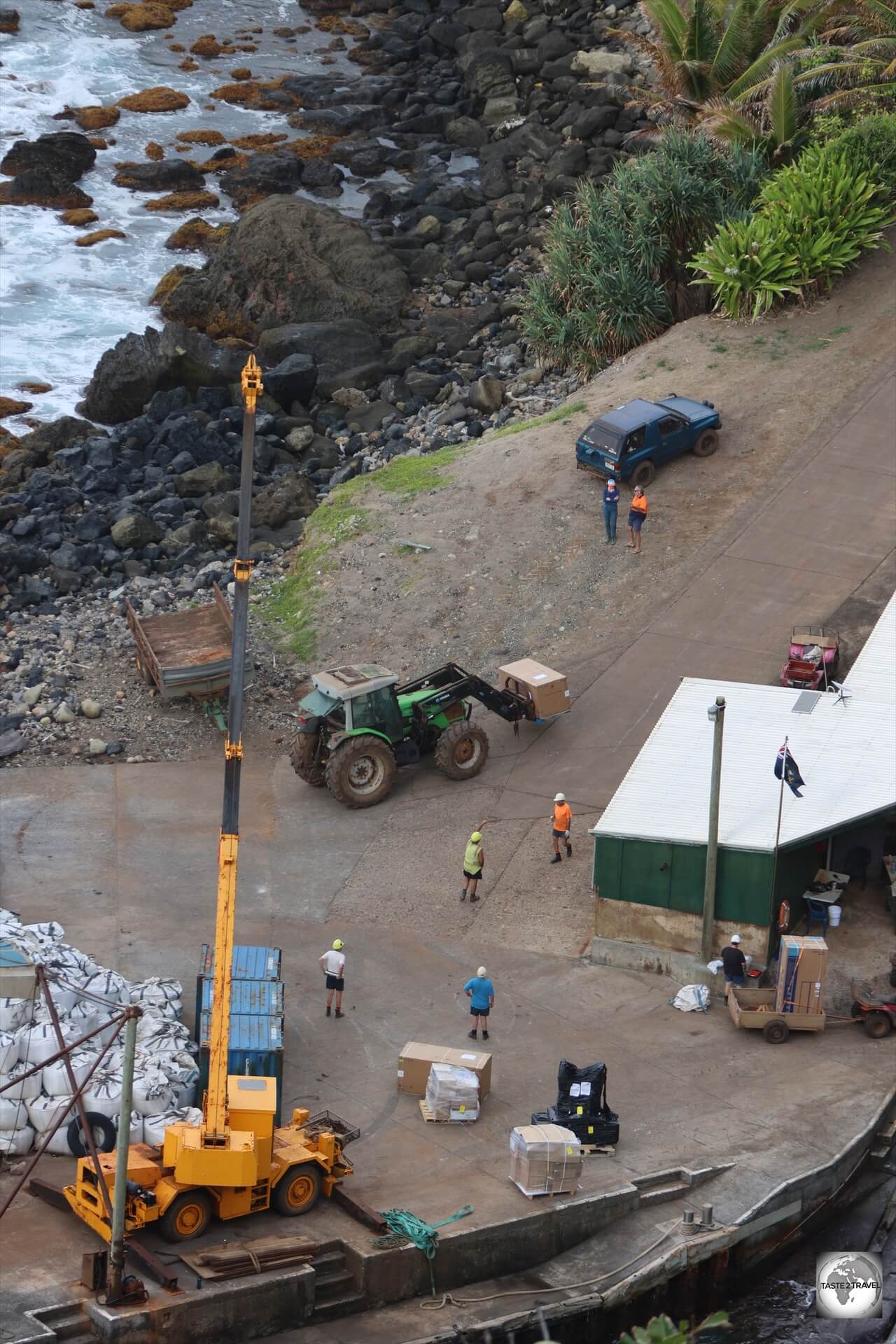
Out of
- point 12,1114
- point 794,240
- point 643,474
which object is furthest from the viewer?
point 794,240

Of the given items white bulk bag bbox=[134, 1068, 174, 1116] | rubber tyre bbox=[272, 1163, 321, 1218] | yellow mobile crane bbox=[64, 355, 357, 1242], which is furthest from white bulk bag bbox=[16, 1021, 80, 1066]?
rubber tyre bbox=[272, 1163, 321, 1218]

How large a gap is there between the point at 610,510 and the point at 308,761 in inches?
334

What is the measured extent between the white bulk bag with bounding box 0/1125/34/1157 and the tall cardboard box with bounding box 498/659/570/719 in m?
12.4

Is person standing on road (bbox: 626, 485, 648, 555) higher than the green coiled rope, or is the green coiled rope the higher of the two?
person standing on road (bbox: 626, 485, 648, 555)

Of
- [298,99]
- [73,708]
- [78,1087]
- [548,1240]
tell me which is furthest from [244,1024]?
[298,99]

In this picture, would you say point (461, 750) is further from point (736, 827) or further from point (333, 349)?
point (333, 349)

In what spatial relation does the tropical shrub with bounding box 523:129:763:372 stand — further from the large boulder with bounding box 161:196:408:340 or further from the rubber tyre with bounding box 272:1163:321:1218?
the rubber tyre with bounding box 272:1163:321:1218

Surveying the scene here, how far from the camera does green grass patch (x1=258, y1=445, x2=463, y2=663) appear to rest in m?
34.1

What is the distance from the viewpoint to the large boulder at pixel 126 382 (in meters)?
45.4

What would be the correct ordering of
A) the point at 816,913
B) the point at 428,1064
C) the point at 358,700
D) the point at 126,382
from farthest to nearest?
the point at 126,382 → the point at 358,700 → the point at 816,913 → the point at 428,1064

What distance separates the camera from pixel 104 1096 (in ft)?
65.6

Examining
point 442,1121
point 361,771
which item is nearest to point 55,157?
point 361,771

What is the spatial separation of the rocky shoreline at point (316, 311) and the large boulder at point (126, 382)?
6 centimetres

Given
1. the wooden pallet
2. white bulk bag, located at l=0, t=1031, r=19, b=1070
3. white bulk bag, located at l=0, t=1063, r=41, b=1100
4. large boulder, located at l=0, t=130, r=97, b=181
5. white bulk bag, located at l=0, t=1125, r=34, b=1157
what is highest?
large boulder, located at l=0, t=130, r=97, b=181
